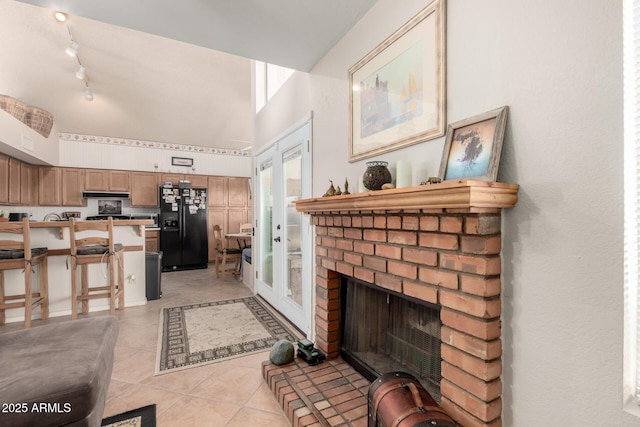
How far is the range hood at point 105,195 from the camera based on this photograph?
19.2 ft

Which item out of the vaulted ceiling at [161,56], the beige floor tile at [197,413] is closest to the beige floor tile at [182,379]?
the beige floor tile at [197,413]

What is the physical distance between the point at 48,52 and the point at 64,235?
2752 millimetres

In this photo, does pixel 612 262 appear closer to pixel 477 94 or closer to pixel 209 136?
pixel 477 94

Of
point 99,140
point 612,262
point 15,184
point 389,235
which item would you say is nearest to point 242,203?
point 99,140

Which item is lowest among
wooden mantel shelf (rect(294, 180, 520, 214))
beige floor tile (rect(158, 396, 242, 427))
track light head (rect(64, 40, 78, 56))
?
beige floor tile (rect(158, 396, 242, 427))

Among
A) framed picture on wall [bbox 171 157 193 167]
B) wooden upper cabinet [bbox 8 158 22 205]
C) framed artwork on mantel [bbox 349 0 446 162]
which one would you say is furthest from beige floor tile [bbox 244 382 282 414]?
framed picture on wall [bbox 171 157 193 167]

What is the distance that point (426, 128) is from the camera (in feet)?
4.57

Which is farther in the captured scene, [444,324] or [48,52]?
[48,52]

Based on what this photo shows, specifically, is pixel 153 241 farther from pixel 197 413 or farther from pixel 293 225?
pixel 197 413

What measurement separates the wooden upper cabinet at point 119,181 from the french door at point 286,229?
387 centimetres

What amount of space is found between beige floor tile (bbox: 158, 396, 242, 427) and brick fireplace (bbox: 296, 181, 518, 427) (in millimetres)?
1185

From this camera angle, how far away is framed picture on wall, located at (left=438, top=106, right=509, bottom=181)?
1066mm

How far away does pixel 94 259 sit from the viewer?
3354mm

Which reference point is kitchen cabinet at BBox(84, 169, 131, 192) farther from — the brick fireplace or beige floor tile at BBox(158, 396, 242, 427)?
the brick fireplace
